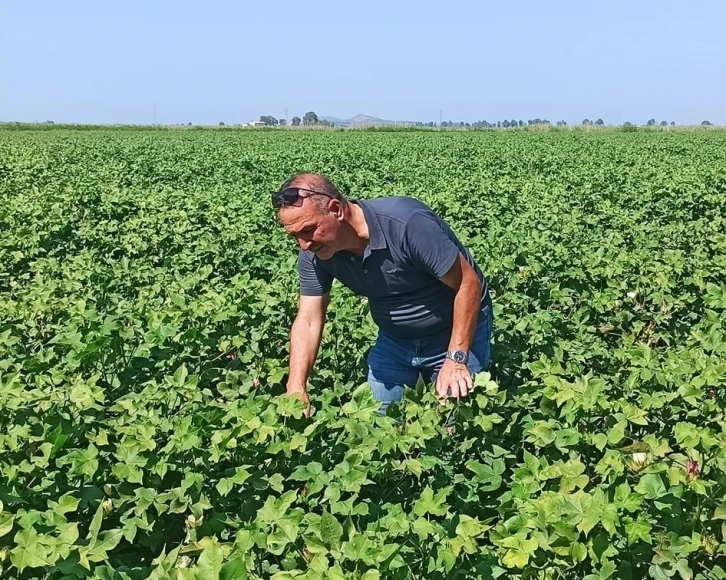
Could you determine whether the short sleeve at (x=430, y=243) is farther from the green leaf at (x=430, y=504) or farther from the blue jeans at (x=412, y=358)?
the green leaf at (x=430, y=504)

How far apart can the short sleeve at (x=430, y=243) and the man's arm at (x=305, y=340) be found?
0.56 metres

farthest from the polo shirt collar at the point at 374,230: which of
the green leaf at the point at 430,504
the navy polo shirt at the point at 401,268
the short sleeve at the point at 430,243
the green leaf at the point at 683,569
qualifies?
the green leaf at the point at 683,569

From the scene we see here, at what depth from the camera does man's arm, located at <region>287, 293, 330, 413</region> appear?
3049mm

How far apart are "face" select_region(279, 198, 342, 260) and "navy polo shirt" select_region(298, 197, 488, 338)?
7.1 inches

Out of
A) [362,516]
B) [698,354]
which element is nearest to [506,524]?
[362,516]

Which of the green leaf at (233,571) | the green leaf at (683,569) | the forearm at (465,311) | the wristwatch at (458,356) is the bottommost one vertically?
the green leaf at (683,569)

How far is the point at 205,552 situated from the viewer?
1.66m

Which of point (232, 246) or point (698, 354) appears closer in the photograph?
point (698, 354)

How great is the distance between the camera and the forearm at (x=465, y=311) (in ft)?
9.58

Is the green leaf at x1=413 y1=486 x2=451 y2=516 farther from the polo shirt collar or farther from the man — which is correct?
the polo shirt collar

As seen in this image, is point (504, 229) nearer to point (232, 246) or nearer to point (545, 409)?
point (232, 246)

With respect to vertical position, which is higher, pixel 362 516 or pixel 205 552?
pixel 205 552

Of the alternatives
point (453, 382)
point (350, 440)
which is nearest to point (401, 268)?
point (453, 382)

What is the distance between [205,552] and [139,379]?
198 centimetres
